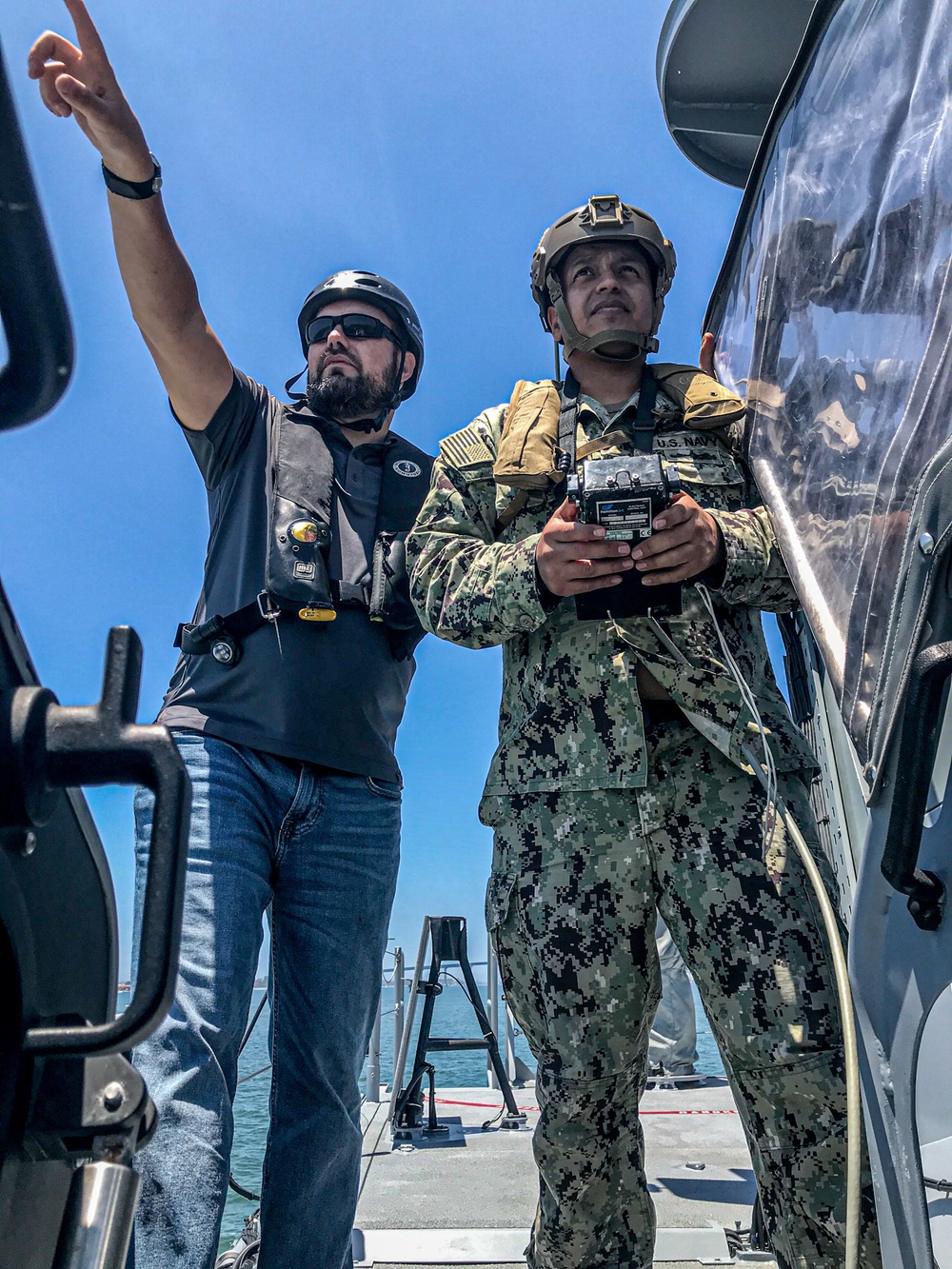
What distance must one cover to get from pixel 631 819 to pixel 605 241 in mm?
1354

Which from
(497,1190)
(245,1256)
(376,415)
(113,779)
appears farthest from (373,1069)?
(113,779)

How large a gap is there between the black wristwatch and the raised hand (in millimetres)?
116

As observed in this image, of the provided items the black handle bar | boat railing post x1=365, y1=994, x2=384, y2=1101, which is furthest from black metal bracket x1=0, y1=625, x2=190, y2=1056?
boat railing post x1=365, y1=994, x2=384, y2=1101

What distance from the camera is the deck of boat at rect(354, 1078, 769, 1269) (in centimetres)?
287

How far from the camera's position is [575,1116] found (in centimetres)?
169

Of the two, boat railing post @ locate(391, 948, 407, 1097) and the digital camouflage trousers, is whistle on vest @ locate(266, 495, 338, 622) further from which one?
boat railing post @ locate(391, 948, 407, 1097)

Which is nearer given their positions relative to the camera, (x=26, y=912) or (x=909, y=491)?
(x=26, y=912)

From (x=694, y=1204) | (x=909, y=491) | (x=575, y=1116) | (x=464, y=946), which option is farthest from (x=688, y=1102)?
(x=909, y=491)

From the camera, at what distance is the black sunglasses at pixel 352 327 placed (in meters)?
2.57

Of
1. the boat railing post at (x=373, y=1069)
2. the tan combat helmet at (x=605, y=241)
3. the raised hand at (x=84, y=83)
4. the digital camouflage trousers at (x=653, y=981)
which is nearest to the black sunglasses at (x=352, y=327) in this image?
the tan combat helmet at (x=605, y=241)

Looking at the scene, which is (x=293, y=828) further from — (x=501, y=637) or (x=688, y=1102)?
(x=688, y=1102)

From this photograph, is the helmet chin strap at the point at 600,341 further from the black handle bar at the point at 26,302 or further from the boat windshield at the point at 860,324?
the black handle bar at the point at 26,302

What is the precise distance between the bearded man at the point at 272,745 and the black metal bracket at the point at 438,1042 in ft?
12.3

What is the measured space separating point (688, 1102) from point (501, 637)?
5.57 m
